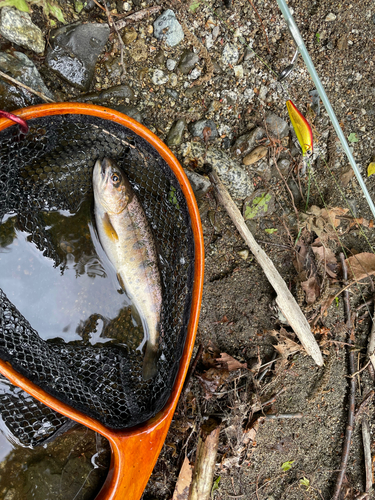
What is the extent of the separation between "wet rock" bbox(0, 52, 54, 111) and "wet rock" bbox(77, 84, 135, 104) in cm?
33

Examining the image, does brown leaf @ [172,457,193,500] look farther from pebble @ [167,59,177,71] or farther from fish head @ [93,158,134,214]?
pebble @ [167,59,177,71]

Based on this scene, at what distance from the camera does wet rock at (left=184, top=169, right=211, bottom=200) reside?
108 inches

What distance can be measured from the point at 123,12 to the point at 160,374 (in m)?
2.69

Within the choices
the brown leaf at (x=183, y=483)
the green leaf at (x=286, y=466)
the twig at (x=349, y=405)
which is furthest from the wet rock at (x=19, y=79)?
the green leaf at (x=286, y=466)

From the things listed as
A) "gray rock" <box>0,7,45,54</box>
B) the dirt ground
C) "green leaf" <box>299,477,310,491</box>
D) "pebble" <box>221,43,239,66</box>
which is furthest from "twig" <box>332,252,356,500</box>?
"gray rock" <box>0,7,45,54</box>

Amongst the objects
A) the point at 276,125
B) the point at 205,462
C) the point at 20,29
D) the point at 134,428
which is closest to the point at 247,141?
the point at 276,125

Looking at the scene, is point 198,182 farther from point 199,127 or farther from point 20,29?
point 20,29

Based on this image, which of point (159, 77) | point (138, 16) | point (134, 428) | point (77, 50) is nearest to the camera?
point (134, 428)

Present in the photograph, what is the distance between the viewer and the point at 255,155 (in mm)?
2896

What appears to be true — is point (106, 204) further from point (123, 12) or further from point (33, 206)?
point (123, 12)

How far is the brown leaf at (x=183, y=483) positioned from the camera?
8.95 feet

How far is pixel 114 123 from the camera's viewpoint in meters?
2.20

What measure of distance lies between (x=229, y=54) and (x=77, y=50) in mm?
1193

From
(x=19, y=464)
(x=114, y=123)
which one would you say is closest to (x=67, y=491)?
(x=19, y=464)
